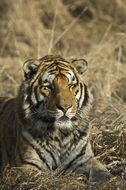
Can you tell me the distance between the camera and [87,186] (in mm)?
4230

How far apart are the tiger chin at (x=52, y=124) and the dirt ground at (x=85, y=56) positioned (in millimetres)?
220

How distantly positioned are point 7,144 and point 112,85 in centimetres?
320

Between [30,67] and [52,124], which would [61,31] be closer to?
[30,67]

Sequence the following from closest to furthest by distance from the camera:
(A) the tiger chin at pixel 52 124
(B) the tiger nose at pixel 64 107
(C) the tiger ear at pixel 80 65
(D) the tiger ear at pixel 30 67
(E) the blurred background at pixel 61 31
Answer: (B) the tiger nose at pixel 64 107, (A) the tiger chin at pixel 52 124, (D) the tiger ear at pixel 30 67, (C) the tiger ear at pixel 80 65, (E) the blurred background at pixel 61 31

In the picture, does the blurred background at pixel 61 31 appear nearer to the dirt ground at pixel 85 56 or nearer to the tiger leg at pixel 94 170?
the dirt ground at pixel 85 56

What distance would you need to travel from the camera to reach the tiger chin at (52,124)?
455 centimetres

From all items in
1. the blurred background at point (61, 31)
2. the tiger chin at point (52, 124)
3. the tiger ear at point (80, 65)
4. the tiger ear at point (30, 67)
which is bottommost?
the tiger chin at point (52, 124)

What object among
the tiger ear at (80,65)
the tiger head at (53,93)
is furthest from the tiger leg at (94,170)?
the tiger ear at (80,65)

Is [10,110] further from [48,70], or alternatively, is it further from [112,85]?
[112,85]

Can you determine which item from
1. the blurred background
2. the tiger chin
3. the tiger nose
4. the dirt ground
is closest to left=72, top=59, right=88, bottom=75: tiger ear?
the tiger chin

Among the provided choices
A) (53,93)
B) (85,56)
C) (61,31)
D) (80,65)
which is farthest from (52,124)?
(61,31)

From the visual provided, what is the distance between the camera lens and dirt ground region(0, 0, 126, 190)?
14.3ft

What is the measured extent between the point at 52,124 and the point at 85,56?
3.69 meters

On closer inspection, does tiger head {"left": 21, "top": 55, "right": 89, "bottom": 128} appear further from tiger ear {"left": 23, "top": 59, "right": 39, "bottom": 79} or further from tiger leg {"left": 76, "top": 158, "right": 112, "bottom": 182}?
tiger leg {"left": 76, "top": 158, "right": 112, "bottom": 182}
